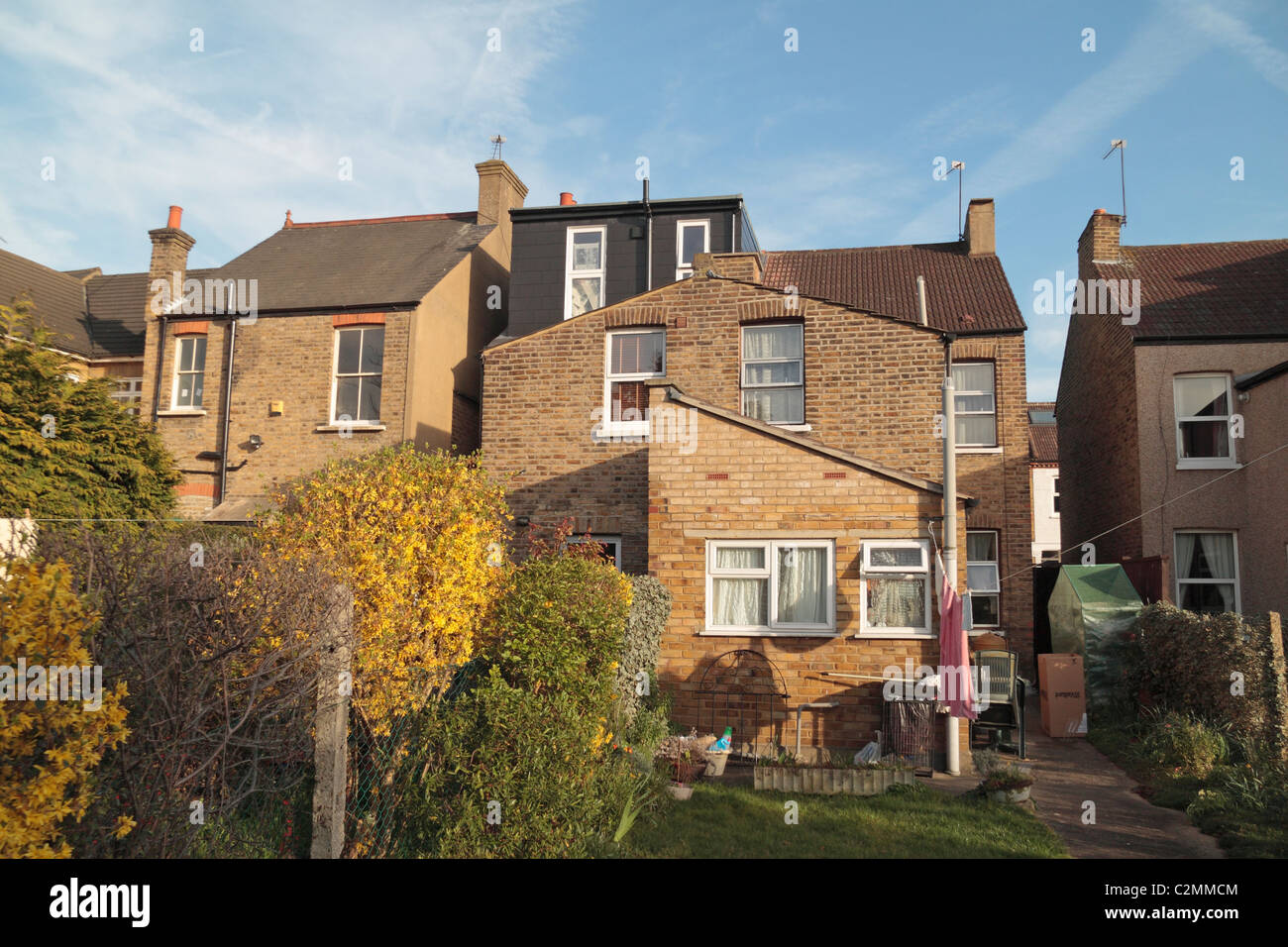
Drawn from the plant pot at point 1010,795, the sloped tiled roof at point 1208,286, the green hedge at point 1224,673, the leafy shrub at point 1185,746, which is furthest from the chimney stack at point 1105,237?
the plant pot at point 1010,795

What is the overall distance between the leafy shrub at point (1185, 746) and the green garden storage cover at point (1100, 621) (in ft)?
7.97

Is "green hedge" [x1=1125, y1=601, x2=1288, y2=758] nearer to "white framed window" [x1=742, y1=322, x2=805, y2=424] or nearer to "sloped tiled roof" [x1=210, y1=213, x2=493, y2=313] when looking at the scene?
"white framed window" [x1=742, y1=322, x2=805, y2=424]

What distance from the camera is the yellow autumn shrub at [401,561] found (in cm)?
675

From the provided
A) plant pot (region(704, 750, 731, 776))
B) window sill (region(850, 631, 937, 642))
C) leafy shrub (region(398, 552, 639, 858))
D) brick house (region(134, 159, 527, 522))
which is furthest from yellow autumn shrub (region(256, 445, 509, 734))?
brick house (region(134, 159, 527, 522))

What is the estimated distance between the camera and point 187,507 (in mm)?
18969

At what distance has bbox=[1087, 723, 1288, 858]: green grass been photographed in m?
8.01

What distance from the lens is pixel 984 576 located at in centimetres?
1814

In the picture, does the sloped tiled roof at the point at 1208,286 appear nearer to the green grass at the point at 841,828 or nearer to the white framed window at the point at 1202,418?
the white framed window at the point at 1202,418

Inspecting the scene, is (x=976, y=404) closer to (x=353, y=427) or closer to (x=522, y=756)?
(x=353, y=427)

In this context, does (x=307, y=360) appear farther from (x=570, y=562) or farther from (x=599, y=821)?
(x=599, y=821)

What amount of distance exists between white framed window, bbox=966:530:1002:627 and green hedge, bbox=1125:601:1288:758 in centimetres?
446
